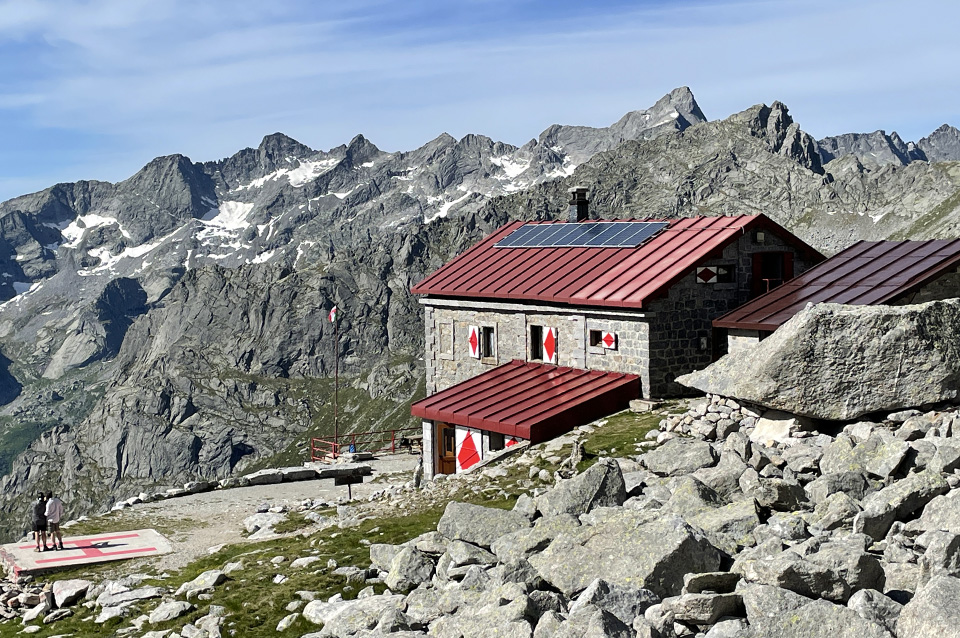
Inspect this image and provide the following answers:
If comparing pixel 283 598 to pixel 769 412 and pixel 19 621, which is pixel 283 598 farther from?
pixel 769 412

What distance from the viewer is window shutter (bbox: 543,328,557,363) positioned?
1501 inches

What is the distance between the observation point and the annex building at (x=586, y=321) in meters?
34.3

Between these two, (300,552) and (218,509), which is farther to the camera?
(218,509)

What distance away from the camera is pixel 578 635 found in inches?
434

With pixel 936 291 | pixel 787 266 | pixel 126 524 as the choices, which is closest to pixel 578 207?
pixel 787 266

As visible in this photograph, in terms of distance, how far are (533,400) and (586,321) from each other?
4506mm

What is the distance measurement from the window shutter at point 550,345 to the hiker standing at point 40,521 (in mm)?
19776

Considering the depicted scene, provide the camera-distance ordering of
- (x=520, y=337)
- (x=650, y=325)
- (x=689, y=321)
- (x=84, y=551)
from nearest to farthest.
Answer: (x=84, y=551)
(x=650, y=325)
(x=689, y=321)
(x=520, y=337)

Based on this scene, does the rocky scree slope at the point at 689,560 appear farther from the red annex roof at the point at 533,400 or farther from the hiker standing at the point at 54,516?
the red annex roof at the point at 533,400

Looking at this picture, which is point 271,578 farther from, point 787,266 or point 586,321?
point 787,266

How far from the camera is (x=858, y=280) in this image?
32.8 metres

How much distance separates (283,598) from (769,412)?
46.5 feet

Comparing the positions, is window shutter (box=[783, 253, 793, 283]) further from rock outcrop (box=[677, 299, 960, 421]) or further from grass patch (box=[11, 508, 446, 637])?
grass patch (box=[11, 508, 446, 637])

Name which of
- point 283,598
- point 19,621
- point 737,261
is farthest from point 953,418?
point 19,621
